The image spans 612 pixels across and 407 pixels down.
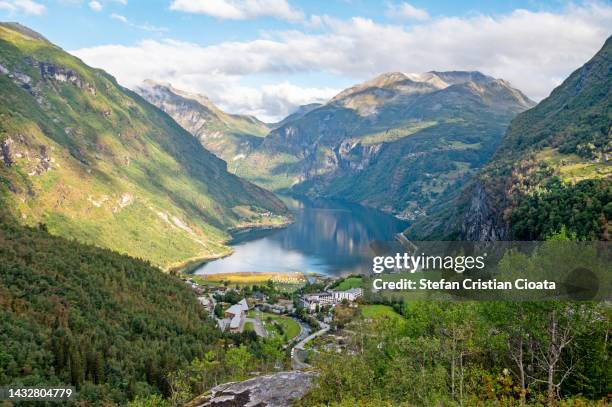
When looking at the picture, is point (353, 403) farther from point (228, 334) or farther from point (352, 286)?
point (352, 286)

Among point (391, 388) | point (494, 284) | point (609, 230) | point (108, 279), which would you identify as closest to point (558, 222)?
point (609, 230)

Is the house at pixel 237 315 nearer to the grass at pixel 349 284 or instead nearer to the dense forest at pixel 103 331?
the dense forest at pixel 103 331

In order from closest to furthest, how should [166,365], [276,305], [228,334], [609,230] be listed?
1. [166,365]
2. [609,230]
3. [228,334]
4. [276,305]

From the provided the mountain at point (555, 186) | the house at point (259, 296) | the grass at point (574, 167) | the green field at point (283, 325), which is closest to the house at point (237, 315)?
the green field at point (283, 325)

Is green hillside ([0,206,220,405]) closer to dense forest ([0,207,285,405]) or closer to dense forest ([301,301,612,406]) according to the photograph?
dense forest ([0,207,285,405])

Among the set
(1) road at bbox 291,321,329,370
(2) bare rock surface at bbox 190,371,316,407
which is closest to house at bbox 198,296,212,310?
(1) road at bbox 291,321,329,370
